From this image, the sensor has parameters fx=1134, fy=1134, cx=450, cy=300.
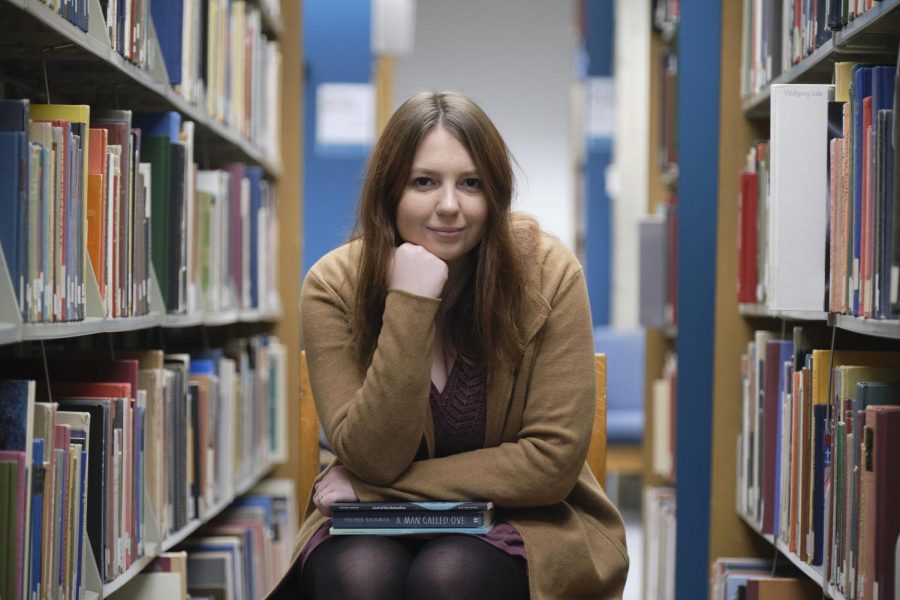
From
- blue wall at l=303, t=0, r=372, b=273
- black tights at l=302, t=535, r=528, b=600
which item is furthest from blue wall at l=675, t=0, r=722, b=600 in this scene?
blue wall at l=303, t=0, r=372, b=273

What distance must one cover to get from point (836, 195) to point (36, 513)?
3.95 feet

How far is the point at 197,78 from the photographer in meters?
2.40

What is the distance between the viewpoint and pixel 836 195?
1681 millimetres

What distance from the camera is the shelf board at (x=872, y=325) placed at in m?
1.37

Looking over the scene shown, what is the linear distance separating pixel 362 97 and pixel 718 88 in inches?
86.7

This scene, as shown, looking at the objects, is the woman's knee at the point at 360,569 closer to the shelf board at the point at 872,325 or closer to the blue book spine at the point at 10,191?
the blue book spine at the point at 10,191

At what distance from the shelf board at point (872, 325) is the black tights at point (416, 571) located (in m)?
0.57

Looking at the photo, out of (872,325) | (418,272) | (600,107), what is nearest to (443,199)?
(418,272)

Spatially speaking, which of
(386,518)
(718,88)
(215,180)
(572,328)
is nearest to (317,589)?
(386,518)

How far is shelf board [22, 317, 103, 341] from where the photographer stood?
140 centimetres

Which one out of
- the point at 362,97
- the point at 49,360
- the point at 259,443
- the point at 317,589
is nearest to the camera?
the point at 317,589

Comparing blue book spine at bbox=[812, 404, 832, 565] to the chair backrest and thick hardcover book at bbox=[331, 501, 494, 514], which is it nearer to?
the chair backrest

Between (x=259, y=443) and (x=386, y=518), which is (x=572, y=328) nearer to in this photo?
(x=386, y=518)

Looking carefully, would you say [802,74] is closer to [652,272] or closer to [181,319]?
[181,319]
